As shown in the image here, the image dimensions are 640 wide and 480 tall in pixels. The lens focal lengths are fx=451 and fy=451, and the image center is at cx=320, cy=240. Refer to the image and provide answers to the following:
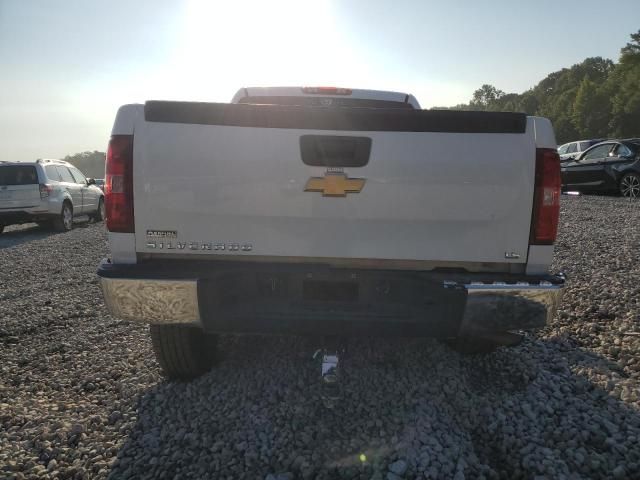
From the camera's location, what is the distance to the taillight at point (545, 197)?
7.68 feet

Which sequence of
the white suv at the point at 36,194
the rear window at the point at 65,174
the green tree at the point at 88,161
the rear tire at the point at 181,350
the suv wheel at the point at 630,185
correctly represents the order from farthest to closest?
the green tree at the point at 88,161 → the rear window at the point at 65,174 → the suv wheel at the point at 630,185 → the white suv at the point at 36,194 → the rear tire at the point at 181,350

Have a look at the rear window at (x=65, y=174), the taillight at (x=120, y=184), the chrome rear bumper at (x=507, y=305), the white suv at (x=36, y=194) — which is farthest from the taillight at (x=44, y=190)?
the chrome rear bumper at (x=507, y=305)

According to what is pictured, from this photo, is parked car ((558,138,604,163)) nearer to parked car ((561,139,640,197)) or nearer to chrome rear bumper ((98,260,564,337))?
parked car ((561,139,640,197))

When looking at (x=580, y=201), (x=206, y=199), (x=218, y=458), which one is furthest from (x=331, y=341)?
(x=580, y=201)

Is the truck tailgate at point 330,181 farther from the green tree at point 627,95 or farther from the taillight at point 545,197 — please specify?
the green tree at point 627,95

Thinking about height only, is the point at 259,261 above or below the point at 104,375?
above

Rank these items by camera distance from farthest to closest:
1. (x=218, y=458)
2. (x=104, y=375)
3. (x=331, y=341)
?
1. (x=104, y=375)
2. (x=331, y=341)
3. (x=218, y=458)

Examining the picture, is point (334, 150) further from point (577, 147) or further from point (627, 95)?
point (627, 95)

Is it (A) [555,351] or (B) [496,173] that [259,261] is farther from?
(A) [555,351]

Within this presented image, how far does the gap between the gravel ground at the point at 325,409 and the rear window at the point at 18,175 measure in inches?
339

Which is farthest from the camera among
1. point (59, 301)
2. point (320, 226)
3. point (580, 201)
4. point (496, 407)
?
point (580, 201)

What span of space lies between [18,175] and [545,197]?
1252cm

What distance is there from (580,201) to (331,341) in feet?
40.8

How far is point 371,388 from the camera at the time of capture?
112 inches
